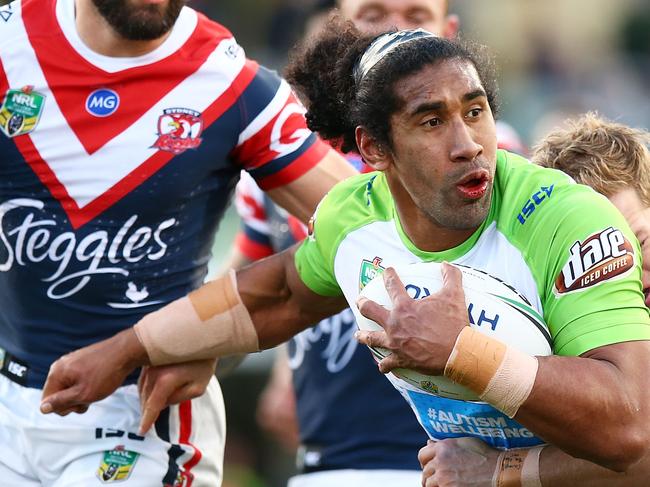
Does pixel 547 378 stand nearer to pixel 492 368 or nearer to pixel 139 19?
pixel 492 368

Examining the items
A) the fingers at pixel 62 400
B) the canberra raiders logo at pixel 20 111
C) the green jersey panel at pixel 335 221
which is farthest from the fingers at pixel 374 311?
the canberra raiders logo at pixel 20 111

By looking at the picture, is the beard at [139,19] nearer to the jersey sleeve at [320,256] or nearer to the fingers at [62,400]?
the jersey sleeve at [320,256]

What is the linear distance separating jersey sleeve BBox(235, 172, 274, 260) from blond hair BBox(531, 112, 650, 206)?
238 cm

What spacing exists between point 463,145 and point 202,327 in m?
1.34

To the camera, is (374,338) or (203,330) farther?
(203,330)

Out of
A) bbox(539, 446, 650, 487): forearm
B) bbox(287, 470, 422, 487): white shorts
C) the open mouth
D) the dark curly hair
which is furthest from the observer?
bbox(287, 470, 422, 487): white shorts

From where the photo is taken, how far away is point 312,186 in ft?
16.3

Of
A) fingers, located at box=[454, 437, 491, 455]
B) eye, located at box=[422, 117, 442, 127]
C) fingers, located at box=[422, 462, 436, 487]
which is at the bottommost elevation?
fingers, located at box=[422, 462, 436, 487]

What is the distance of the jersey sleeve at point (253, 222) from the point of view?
21.4 feet

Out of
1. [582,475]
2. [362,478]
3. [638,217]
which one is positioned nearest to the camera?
[582,475]

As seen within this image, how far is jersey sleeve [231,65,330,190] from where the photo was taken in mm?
4895

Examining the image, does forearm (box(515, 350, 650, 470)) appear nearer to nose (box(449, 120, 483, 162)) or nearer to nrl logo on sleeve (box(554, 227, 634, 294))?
nrl logo on sleeve (box(554, 227, 634, 294))

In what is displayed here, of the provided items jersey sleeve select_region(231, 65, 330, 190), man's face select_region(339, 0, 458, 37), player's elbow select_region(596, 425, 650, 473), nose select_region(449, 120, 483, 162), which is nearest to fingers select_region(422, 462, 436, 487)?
player's elbow select_region(596, 425, 650, 473)

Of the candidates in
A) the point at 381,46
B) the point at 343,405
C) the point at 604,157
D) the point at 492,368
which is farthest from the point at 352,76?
the point at 343,405
